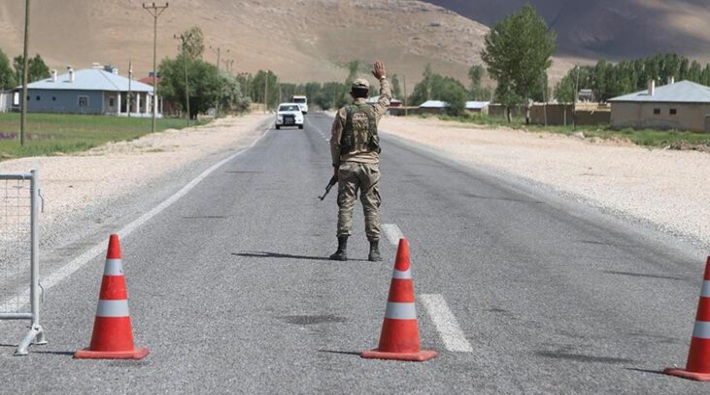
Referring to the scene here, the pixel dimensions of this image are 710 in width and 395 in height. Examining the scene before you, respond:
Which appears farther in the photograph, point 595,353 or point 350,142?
point 350,142

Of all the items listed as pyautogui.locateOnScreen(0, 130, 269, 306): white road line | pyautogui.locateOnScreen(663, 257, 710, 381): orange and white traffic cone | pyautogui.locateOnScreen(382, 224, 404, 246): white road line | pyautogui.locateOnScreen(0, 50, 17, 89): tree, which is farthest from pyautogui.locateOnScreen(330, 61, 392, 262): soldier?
pyautogui.locateOnScreen(0, 50, 17, 89): tree

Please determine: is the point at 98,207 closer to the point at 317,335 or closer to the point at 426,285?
the point at 426,285

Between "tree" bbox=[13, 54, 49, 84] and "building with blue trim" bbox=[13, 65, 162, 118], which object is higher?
"tree" bbox=[13, 54, 49, 84]

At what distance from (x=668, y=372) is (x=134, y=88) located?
389 ft

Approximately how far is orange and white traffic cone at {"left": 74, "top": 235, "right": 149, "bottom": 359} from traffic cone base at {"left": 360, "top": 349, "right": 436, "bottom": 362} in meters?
1.39

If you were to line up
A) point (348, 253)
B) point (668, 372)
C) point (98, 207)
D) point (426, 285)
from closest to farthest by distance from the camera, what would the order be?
1. point (668, 372)
2. point (426, 285)
3. point (348, 253)
4. point (98, 207)

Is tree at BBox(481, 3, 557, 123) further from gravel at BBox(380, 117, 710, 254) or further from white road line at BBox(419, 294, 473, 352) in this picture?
white road line at BBox(419, 294, 473, 352)

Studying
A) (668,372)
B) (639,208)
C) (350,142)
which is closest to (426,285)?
(350,142)

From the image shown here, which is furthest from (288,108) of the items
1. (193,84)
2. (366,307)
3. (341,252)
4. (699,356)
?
(699,356)

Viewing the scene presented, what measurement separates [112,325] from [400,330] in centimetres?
177

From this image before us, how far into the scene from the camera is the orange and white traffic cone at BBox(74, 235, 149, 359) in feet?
23.6

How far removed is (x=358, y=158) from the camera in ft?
38.0

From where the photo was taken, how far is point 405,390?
652 cm

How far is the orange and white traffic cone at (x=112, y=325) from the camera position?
7180 millimetres
